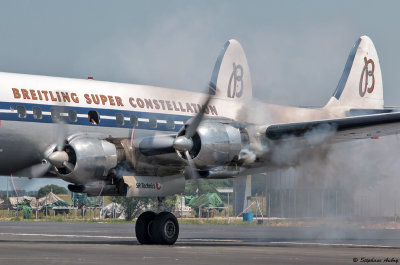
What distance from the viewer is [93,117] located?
24344mm

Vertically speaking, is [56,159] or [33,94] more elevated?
[33,94]

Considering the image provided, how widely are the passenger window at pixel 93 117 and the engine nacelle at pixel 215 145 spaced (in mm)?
3233

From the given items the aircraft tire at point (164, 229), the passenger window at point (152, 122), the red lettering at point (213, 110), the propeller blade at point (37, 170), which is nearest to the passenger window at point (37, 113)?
the propeller blade at point (37, 170)

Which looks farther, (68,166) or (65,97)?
(65,97)

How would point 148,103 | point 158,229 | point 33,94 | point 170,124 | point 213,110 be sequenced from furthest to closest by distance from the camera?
point 213,110, point 170,124, point 148,103, point 158,229, point 33,94

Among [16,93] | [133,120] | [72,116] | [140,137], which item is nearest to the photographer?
[16,93]

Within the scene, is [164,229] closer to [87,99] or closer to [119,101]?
[119,101]

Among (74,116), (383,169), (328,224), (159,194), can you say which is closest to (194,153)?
(159,194)

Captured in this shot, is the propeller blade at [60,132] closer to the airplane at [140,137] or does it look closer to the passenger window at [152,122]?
the airplane at [140,137]

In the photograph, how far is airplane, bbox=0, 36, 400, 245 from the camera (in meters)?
22.8

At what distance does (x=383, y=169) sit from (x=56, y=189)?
10562 centimetres

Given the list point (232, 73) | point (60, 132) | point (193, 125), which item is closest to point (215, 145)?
point (193, 125)

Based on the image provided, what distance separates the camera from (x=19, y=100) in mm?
23000

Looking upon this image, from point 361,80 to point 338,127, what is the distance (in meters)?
10.1
